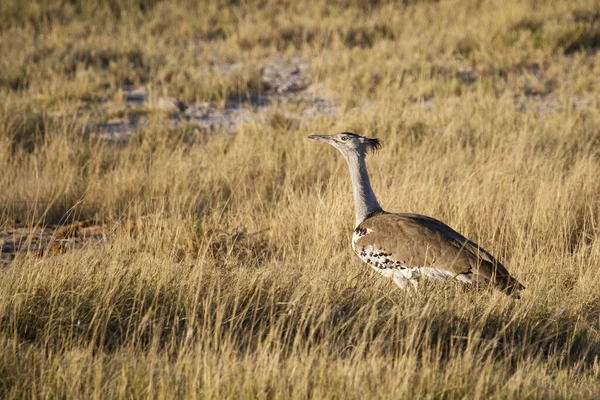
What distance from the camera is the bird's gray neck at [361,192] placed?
15.2 feet

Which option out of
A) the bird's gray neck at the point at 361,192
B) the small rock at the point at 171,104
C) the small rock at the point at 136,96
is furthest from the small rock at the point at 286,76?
the bird's gray neck at the point at 361,192

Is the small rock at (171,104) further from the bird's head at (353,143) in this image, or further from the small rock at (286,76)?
the bird's head at (353,143)

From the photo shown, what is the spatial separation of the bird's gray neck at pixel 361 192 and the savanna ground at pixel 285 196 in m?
0.35

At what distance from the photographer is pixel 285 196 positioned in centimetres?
609

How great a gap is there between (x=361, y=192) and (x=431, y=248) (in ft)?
2.50

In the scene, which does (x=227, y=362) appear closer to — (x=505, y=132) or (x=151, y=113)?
(x=505, y=132)

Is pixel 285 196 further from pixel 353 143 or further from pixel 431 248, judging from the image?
pixel 431 248

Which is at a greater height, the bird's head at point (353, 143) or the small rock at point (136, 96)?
the bird's head at point (353, 143)

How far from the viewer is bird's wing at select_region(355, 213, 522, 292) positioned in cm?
396

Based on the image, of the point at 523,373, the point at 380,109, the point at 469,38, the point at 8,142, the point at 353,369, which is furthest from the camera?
the point at 469,38

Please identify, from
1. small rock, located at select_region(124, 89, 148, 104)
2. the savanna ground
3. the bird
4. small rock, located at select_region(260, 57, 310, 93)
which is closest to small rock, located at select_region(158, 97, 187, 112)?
the savanna ground

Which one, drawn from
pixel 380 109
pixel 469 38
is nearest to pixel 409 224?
pixel 380 109

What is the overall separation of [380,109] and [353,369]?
18.6ft

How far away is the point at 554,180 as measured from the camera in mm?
5773
